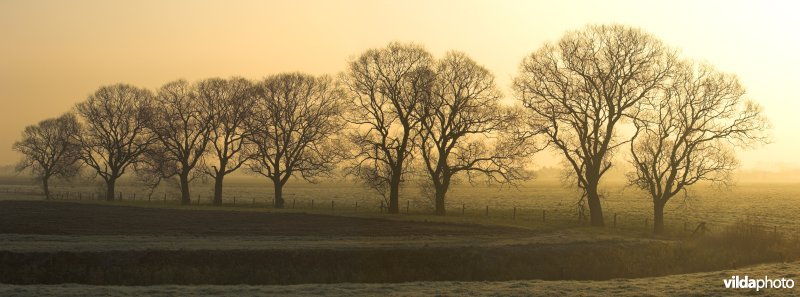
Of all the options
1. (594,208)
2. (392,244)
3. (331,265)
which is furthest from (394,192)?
(331,265)

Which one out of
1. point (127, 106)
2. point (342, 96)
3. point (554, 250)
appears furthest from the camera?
point (127, 106)

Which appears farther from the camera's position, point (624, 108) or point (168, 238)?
point (624, 108)

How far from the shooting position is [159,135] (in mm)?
79375

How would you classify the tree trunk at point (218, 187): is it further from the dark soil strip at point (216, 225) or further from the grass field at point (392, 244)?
the grass field at point (392, 244)

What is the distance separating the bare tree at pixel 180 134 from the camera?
262 ft

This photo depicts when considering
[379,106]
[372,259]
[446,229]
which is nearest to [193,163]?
[379,106]

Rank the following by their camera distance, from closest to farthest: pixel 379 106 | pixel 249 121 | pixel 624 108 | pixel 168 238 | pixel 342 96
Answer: pixel 168 238, pixel 624 108, pixel 379 106, pixel 342 96, pixel 249 121

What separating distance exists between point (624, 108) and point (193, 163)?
159 ft

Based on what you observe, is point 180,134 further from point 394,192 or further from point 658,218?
point 658,218

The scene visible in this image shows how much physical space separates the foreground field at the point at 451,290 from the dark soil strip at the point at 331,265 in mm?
4899

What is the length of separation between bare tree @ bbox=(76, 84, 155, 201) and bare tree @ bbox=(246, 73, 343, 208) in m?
21.0

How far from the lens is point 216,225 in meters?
46.4

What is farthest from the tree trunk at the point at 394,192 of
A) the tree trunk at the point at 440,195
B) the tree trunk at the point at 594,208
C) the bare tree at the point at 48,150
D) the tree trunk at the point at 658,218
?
the bare tree at the point at 48,150

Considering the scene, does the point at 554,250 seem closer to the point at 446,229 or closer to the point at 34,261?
the point at 446,229
